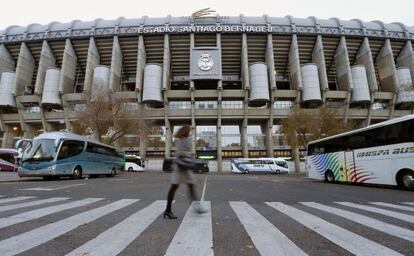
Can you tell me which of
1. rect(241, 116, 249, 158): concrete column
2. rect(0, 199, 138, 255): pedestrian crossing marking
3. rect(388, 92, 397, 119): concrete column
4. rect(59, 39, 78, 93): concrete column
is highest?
rect(59, 39, 78, 93): concrete column

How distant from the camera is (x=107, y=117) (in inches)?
1196

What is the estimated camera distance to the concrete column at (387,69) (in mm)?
45094

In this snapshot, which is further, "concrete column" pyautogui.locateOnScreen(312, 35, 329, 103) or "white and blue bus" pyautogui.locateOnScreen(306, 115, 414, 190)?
"concrete column" pyautogui.locateOnScreen(312, 35, 329, 103)

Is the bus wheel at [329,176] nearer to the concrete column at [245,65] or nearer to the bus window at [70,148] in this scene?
the bus window at [70,148]

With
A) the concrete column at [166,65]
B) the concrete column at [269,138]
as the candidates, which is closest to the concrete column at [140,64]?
the concrete column at [166,65]

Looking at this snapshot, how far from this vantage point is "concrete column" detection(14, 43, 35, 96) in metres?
45.9

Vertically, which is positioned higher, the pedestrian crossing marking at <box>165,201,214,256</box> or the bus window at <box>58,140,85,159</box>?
the bus window at <box>58,140,85,159</box>

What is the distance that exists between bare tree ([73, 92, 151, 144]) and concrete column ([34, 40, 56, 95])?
18182 millimetres

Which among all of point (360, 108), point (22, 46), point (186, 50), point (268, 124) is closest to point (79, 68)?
point (22, 46)

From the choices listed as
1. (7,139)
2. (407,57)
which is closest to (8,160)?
(7,139)

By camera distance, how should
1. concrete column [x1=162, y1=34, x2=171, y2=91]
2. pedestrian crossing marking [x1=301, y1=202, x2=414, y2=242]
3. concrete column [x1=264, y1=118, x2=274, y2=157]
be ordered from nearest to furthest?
pedestrian crossing marking [x1=301, y1=202, x2=414, y2=242]
concrete column [x1=162, y1=34, x2=171, y2=91]
concrete column [x1=264, y1=118, x2=274, y2=157]

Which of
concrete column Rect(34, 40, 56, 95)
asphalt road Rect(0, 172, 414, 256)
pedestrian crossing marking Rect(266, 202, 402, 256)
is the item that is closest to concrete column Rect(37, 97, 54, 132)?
concrete column Rect(34, 40, 56, 95)

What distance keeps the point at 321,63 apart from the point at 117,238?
160 feet

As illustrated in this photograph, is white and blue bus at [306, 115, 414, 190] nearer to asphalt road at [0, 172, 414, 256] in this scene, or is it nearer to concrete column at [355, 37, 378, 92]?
asphalt road at [0, 172, 414, 256]
